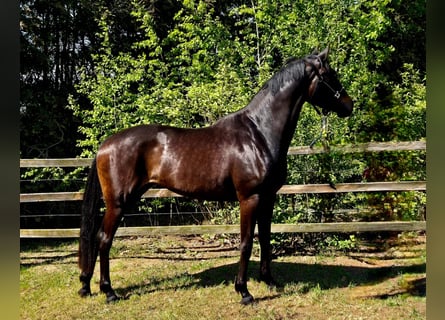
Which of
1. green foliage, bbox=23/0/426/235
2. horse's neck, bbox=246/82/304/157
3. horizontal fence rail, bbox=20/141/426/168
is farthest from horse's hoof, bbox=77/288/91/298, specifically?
horse's neck, bbox=246/82/304/157

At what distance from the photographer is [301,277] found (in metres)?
4.72

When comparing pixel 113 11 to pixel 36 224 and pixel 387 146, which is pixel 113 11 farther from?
pixel 387 146

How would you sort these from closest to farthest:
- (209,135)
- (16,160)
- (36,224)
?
(16,160), (209,135), (36,224)

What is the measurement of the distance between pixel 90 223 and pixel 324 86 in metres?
3.00

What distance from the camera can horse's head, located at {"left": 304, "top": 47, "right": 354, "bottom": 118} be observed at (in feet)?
13.0

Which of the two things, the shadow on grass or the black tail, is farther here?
the shadow on grass

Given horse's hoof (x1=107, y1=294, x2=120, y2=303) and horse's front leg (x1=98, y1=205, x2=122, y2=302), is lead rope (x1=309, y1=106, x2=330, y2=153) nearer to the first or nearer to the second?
horse's front leg (x1=98, y1=205, x2=122, y2=302)

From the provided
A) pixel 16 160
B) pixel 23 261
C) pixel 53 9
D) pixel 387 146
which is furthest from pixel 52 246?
pixel 16 160

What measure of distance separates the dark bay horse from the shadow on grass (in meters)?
0.71

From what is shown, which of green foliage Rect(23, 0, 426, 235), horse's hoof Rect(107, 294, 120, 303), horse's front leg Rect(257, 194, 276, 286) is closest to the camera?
horse's hoof Rect(107, 294, 120, 303)

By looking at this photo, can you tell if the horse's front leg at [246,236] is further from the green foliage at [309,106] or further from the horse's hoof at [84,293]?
the green foliage at [309,106]

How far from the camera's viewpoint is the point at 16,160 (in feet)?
1.33

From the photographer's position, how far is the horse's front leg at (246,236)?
151 inches
